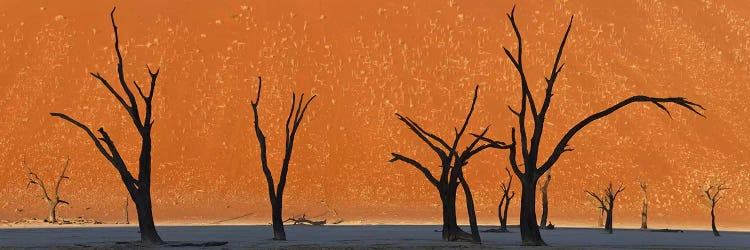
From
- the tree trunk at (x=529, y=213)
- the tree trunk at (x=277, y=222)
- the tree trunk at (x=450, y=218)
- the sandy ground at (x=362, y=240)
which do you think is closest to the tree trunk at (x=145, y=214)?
the sandy ground at (x=362, y=240)

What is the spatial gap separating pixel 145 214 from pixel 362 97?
2666 inches

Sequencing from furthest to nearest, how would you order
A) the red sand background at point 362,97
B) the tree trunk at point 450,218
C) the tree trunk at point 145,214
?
1. the red sand background at point 362,97
2. the tree trunk at point 450,218
3. the tree trunk at point 145,214

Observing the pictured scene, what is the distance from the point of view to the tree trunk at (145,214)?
3606cm

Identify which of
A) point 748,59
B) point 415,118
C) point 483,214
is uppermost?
point 748,59

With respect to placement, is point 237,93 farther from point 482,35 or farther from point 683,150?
point 683,150

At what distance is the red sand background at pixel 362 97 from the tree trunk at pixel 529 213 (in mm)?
50912

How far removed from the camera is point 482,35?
11025 centimetres

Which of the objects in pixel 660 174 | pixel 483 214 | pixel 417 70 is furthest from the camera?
pixel 417 70

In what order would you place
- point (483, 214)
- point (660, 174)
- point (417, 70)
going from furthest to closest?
point (417, 70) → point (660, 174) → point (483, 214)

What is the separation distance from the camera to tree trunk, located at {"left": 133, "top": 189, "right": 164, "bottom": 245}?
3606 cm

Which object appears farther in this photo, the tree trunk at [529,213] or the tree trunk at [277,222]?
the tree trunk at [277,222]

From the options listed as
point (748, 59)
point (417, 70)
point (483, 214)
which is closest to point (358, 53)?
point (417, 70)

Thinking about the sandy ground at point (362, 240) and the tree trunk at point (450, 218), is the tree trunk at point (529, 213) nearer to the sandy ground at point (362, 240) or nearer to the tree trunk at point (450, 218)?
the sandy ground at point (362, 240)

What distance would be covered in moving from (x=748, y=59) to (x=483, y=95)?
24.1 metres
